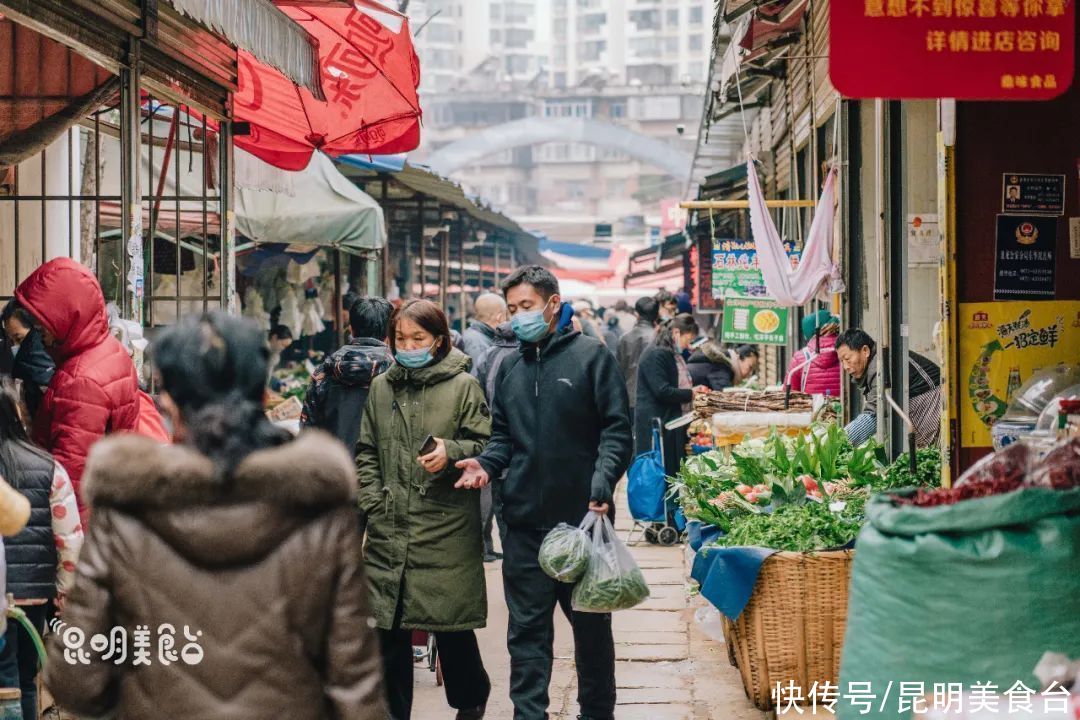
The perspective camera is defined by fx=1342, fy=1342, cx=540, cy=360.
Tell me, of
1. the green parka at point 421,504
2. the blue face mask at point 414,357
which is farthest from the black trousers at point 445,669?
the blue face mask at point 414,357

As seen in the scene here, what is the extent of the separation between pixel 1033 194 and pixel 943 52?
184cm

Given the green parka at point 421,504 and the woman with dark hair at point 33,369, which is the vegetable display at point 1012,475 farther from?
the woman with dark hair at point 33,369

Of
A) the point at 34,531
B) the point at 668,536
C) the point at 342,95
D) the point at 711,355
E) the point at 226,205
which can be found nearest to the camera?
the point at 34,531

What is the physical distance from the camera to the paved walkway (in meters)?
6.58

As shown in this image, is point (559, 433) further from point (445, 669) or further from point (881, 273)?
point (881, 273)

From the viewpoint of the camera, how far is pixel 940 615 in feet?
11.7

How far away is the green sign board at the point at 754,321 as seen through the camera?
42.6 feet

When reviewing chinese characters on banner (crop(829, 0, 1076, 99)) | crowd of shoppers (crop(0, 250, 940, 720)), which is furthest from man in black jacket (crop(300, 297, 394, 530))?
Answer: chinese characters on banner (crop(829, 0, 1076, 99))

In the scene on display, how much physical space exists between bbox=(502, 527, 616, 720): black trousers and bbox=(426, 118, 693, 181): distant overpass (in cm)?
4668

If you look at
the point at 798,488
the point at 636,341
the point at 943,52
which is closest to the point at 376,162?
the point at 636,341

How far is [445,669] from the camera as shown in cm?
575

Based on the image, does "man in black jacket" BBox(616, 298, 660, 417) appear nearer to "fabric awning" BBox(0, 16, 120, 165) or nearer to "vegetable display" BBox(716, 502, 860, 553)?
"fabric awning" BBox(0, 16, 120, 165)

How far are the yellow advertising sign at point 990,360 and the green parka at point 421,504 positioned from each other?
201 centimetres

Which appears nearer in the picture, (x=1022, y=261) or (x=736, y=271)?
(x=1022, y=261)
